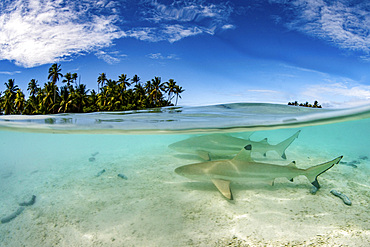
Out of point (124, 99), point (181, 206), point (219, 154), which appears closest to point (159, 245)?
point (181, 206)

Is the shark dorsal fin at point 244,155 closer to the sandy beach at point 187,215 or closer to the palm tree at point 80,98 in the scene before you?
the sandy beach at point 187,215

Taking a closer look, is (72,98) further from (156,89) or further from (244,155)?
(244,155)

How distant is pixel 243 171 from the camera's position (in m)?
4.99

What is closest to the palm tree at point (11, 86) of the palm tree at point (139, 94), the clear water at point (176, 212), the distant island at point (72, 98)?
the distant island at point (72, 98)

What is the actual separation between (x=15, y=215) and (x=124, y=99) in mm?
60812

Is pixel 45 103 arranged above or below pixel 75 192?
above

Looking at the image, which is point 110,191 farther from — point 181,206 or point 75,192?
point 181,206

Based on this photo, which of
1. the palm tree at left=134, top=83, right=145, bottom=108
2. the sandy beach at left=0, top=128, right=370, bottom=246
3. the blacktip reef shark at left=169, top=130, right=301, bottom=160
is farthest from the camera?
the palm tree at left=134, top=83, right=145, bottom=108

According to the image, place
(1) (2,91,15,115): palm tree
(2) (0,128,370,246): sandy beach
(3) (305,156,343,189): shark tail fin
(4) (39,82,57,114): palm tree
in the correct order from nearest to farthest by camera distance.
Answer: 1. (2) (0,128,370,246): sandy beach
2. (3) (305,156,343,189): shark tail fin
3. (4) (39,82,57,114): palm tree
4. (1) (2,91,15,115): palm tree

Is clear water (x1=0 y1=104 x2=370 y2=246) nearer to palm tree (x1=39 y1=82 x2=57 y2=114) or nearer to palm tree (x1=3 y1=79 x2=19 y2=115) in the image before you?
palm tree (x1=39 y1=82 x2=57 y2=114)

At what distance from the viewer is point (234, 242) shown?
351 centimetres

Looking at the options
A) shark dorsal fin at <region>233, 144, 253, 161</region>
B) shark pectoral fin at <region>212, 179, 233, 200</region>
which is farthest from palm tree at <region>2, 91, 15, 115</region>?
shark dorsal fin at <region>233, 144, 253, 161</region>

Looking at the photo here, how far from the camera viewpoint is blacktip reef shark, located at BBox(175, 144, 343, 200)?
4.80m

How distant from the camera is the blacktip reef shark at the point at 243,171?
15.8 feet
